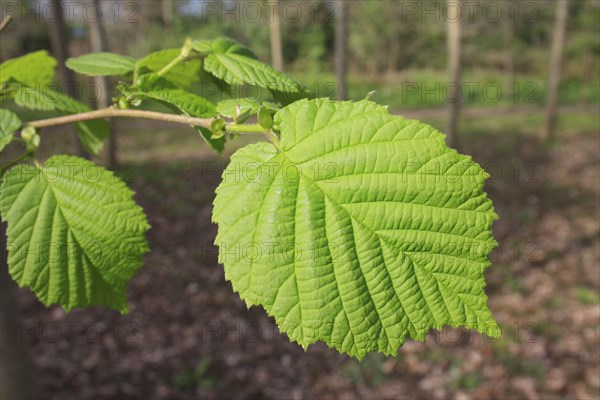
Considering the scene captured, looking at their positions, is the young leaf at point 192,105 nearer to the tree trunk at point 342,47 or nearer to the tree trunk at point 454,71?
the tree trunk at point 342,47

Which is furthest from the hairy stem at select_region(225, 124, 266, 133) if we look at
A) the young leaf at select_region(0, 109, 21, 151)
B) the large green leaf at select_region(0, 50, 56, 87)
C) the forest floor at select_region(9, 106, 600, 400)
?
the forest floor at select_region(9, 106, 600, 400)

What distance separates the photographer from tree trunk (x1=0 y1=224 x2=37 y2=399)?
5.66 ft

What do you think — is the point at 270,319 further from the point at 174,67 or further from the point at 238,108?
the point at 238,108

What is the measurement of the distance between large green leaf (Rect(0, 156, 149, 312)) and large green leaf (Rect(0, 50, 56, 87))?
305 millimetres

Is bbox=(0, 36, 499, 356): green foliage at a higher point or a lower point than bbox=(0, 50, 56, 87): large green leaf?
lower

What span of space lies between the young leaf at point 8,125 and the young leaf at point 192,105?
24 cm

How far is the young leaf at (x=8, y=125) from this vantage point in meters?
0.89

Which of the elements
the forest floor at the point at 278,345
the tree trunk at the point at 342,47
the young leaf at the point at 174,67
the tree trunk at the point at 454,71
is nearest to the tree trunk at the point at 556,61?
the tree trunk at the point at 454,71

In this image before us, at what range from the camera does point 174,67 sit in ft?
3.54

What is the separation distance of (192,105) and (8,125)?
357mm

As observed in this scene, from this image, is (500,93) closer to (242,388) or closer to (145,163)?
(145,163)

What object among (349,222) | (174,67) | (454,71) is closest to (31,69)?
(174,67)

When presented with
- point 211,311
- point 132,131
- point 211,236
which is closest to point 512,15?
point 132,131

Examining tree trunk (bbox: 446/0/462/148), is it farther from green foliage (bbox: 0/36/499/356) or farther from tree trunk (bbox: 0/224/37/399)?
green foliage (bbox: 0/36/499/356)
